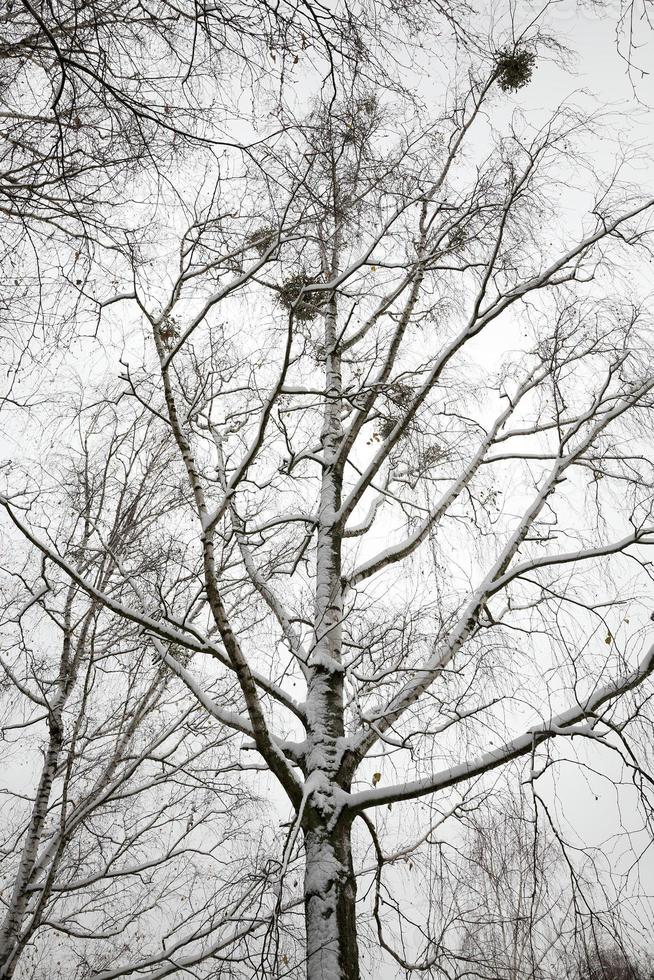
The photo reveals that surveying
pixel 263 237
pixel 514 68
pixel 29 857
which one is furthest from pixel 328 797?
pixel 514 68

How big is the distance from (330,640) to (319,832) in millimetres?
1333

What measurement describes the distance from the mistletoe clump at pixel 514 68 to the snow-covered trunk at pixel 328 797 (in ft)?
9.62

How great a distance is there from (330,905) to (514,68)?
582cm

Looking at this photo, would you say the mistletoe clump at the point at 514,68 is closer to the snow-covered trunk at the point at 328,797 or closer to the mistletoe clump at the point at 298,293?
the mistletoe clump at the point at 298,293

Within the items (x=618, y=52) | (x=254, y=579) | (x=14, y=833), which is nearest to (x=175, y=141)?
(x=618, y=52)

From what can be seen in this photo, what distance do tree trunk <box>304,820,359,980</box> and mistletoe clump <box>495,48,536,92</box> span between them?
5.42 meters

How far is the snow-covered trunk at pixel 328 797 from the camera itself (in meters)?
3.25

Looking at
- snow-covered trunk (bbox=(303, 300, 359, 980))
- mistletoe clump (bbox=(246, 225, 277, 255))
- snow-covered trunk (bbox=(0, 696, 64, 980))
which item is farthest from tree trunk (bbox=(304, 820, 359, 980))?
mistletoe clump (bbox=(246, 225, 277, 255))

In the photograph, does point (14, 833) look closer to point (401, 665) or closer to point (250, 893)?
point (250, 893)

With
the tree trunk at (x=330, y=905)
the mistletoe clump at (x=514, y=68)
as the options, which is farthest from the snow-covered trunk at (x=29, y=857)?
the mistletoe clump at (x=514, y=68)

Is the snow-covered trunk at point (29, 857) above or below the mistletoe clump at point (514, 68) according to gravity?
below

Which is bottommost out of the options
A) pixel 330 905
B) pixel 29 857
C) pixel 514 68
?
pixel 330 905

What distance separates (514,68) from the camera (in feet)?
15.3

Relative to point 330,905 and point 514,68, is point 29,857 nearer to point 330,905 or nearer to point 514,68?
point 330,905
